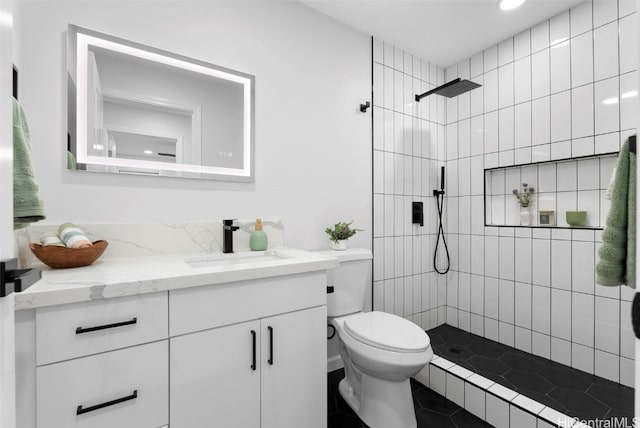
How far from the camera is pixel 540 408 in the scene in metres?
1.40

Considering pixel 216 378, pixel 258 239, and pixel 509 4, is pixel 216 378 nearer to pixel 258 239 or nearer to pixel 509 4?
pixel 258 239

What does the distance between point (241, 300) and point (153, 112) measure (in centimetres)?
105

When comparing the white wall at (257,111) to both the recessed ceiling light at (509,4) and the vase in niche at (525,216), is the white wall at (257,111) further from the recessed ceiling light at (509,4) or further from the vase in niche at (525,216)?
the vase in niche at (525,216)

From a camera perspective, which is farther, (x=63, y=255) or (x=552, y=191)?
(x=552, y=191)

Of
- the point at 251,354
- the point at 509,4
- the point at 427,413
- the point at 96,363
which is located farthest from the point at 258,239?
the point at 509,4

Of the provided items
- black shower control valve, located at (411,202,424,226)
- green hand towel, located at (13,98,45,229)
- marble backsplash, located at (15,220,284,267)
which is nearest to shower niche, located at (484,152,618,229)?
black shower control valve, located at (411,202,424,226)

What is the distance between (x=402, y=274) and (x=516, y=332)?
912 millimetres

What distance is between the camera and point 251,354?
3.78 ft

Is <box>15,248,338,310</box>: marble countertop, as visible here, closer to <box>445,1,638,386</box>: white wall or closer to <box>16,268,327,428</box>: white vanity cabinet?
<box>16,268,327,428</box>: white vanity cabinet

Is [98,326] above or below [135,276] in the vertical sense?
below

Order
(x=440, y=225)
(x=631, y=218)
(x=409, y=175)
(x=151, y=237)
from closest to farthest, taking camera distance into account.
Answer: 1. (x=631, y=218)
2. (x=151, y=237)
3. (x=409, y=175)
4. (x=440, y=225)

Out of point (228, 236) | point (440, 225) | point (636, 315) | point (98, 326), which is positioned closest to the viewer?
point (636, 315)

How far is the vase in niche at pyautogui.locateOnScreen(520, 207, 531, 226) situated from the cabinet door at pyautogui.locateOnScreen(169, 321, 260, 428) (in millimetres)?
2126

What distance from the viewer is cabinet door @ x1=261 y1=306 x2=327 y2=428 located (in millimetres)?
1196
